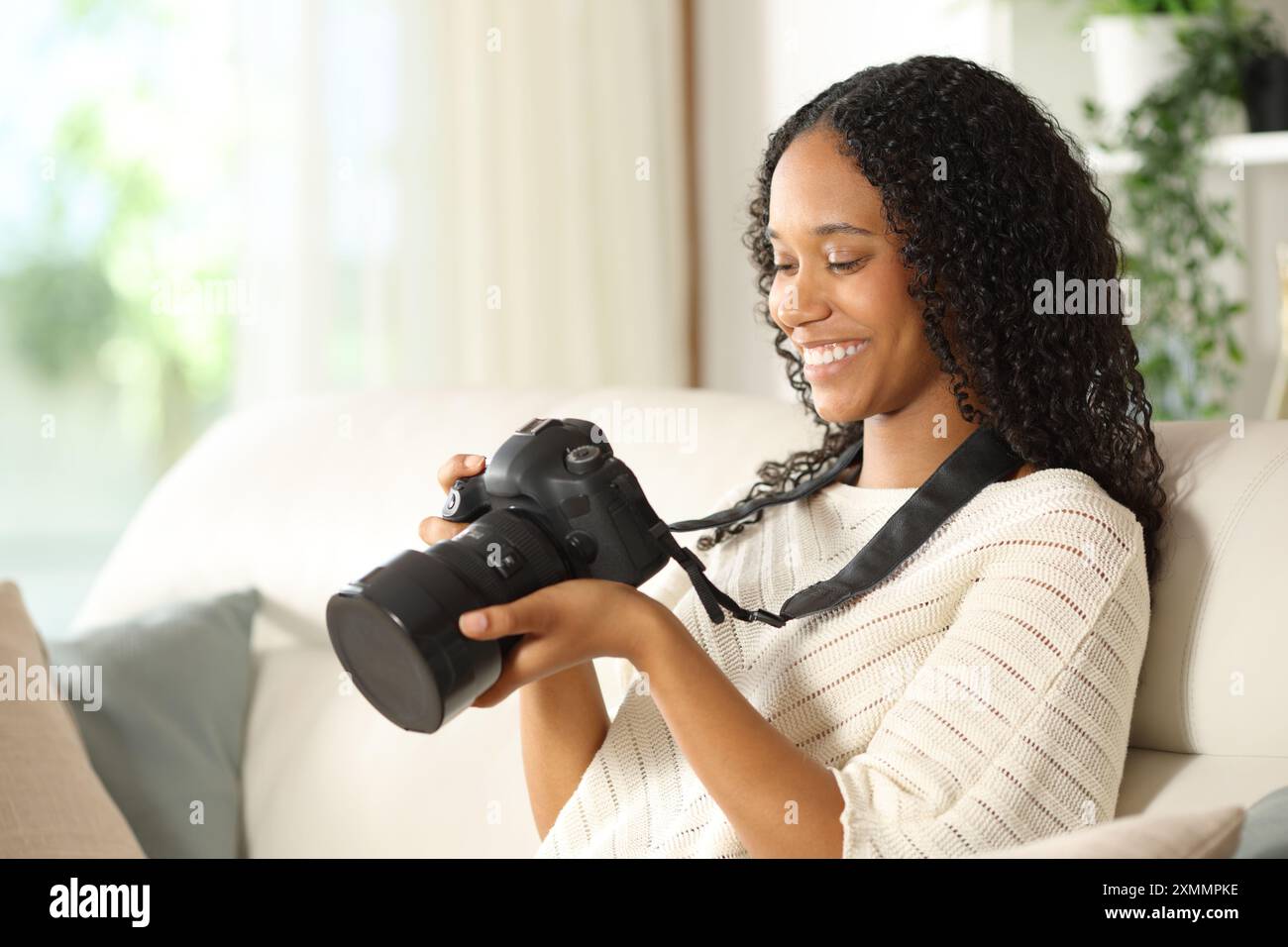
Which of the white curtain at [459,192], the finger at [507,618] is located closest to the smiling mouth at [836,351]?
the finger at [507,618]

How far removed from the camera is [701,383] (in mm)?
2949

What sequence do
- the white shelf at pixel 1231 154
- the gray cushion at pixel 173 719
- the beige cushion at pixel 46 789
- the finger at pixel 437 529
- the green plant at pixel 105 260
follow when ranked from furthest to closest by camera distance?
the green plant at pixel 105 260 → the white shelf at pixel 1231 154 → the gray cushion at pixel 173 719 → the beige cushion at pixel 46 789 → the finger at pixel 437 529

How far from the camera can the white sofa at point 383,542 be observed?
3.79ft

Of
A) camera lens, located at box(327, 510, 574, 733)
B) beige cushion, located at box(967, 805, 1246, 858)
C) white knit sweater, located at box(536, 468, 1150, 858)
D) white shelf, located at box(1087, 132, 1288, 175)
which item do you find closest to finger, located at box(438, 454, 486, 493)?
camera lens, located at box(327, 510, 574, 733)

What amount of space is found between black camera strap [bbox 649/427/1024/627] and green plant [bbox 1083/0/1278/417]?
4.13 feet

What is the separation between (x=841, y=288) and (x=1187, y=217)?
142cm

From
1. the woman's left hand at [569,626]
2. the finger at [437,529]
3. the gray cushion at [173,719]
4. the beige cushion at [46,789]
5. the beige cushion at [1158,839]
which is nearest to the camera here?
the beige cushion at [1158,839]

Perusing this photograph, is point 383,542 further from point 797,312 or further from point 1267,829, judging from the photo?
point 1267,829

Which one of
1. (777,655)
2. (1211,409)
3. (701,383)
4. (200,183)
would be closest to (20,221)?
(200,183)

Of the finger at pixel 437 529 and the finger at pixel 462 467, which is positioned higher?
the finger at pixel 462 467

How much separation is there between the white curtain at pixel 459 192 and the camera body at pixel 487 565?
5.18 ft

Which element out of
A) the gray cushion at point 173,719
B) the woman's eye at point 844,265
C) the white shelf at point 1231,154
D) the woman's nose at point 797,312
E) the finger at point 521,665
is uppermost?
the white shelf at point 1231,154

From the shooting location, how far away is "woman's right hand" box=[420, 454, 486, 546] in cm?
99

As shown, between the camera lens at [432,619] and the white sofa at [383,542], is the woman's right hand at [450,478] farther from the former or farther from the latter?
the white sofa at [383,542]
